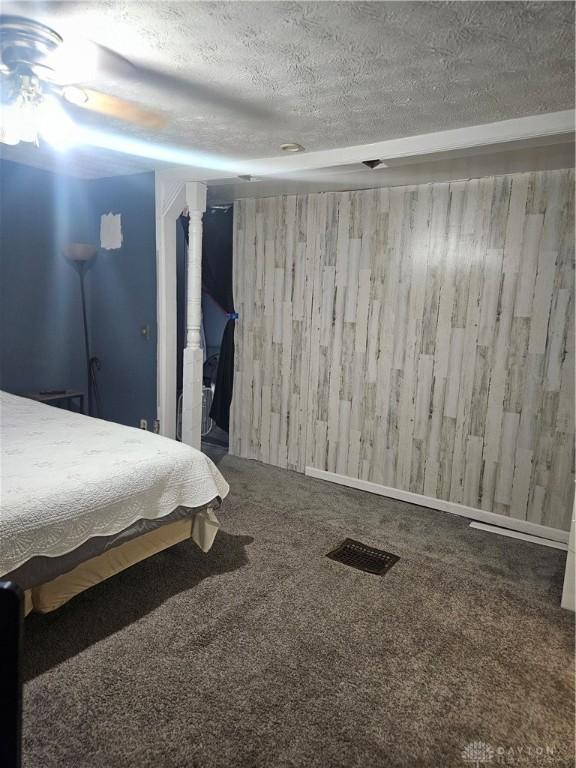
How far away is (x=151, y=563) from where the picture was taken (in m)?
2.67

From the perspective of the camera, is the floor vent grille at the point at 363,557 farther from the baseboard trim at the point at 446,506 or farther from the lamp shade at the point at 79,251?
the lamp shade at the point at 79,251

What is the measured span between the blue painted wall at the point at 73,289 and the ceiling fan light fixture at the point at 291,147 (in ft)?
4.58

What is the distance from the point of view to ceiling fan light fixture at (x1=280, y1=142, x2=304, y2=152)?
300 centimetres

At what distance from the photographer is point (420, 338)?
354 cm

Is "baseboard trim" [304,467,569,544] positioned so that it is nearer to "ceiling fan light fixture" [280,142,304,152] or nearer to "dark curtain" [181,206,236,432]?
"dark curtain" [181,206,236,432]

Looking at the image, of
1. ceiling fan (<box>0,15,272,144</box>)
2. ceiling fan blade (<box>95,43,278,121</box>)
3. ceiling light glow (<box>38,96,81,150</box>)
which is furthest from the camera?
ceiling light glow (<box>38,96,81,150</box>)

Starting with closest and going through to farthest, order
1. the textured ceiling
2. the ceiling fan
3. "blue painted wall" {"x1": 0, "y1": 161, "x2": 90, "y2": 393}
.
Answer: the textured ceiling < the ceiling fan < "blue painted wall" {"x1": 0, "y1": 161, "x2": 90, "y2": 393}

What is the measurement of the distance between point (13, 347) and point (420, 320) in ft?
10.6

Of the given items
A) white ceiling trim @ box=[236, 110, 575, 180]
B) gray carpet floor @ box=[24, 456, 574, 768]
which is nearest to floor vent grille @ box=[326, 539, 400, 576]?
gray carpet floor @ box=[24, 456, 574, 768]

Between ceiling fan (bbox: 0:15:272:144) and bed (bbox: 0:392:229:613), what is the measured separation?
138cm

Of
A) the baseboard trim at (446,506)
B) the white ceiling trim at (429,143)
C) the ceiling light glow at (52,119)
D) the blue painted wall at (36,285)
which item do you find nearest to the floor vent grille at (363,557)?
the baseboard trim at (446,506)

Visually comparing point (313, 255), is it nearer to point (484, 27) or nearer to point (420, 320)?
point (420, 320)

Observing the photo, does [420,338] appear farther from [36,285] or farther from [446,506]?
[36,285]

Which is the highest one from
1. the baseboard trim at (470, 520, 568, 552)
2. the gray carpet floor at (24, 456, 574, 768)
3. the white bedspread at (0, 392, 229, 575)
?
the white bedspread at (0, 392, 229, 575)
